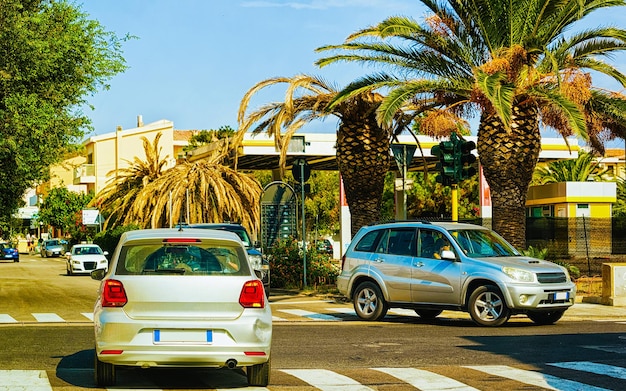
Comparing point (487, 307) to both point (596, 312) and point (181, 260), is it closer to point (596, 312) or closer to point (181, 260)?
point (596, 312)

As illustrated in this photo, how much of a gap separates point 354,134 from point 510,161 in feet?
15.7

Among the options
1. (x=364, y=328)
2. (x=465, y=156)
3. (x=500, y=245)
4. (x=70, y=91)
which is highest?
(x=70, y=91)

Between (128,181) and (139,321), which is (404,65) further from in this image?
(128,181)

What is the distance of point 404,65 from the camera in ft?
78.3

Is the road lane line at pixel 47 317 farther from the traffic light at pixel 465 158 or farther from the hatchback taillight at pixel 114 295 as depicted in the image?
the hatchback taillight at pixel 114 295

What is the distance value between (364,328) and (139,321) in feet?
26.5

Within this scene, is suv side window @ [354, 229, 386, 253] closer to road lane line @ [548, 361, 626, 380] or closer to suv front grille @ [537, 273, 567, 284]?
suv front grille @ [537, 273, 567, 284]

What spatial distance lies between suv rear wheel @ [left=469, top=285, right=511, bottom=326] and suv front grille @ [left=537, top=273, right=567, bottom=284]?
77cm

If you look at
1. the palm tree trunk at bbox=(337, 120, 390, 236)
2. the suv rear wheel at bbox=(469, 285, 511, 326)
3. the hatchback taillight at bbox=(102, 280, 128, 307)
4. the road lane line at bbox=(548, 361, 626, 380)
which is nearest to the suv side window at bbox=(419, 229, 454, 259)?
the suv rear wheel at bbox=(469, 285, 511, 326)

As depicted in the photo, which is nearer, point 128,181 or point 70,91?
point 70,91

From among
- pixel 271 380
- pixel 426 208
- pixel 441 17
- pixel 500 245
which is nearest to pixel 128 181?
pixel 426 208

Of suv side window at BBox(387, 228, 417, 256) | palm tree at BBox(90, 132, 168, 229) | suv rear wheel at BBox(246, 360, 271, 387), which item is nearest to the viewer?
suv rear wheel at BBox(246, 360, 271, 387)

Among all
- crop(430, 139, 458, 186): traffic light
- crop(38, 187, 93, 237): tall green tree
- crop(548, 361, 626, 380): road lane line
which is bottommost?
crop(548, 361, 626, 380): road lane line

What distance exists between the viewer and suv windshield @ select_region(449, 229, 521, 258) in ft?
57.9
